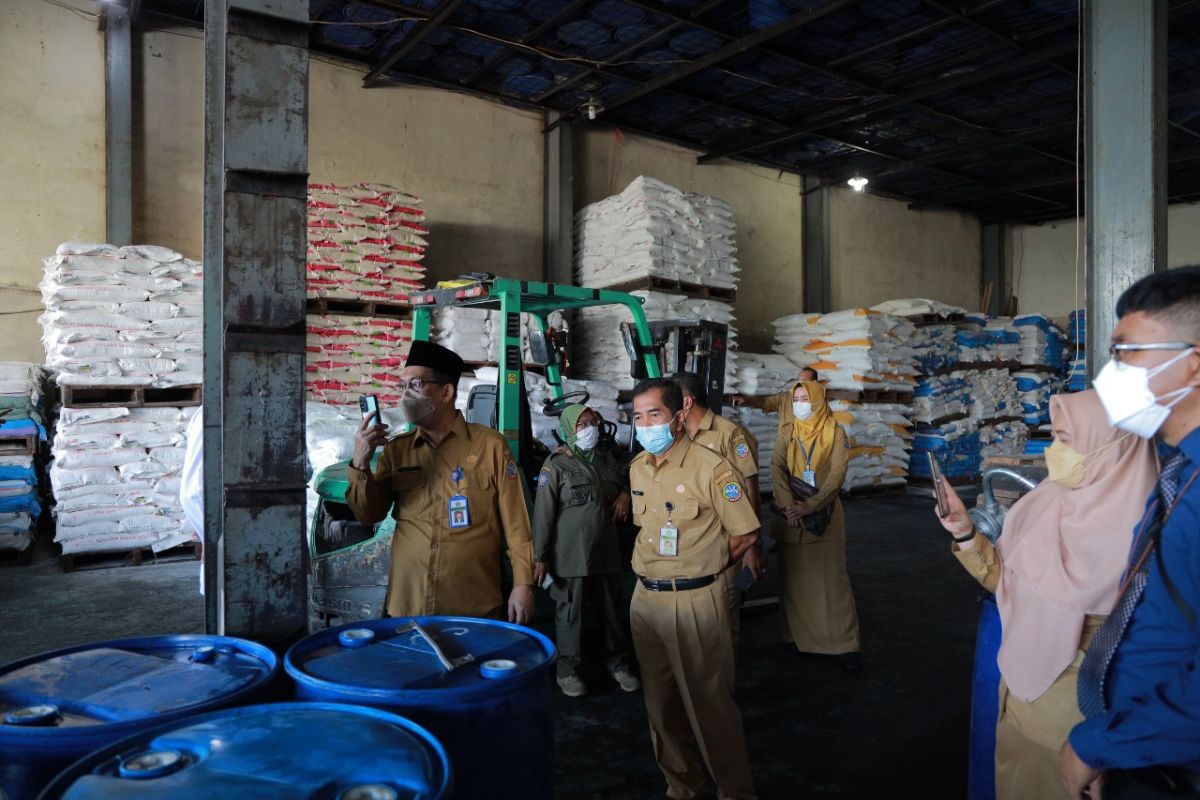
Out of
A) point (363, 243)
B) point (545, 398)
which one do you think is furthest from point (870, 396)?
point (363, 243)

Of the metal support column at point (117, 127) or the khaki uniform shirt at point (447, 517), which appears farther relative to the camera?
the metal support column at point (117, 127)

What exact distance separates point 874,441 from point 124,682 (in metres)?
10.5

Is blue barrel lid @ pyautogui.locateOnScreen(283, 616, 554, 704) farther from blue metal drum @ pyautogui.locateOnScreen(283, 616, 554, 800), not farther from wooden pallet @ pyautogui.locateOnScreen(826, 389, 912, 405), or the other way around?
wooden pallet @ pyautogui.locateOnScreen(826, 389, 912, 405)

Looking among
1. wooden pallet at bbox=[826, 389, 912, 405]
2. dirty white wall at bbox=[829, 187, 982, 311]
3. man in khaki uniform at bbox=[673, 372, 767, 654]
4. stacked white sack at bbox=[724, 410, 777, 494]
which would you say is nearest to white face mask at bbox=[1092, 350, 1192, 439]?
man in khaki uniform at bbox=[673, 372, 767, 654]

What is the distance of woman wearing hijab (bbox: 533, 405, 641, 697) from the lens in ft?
13.7

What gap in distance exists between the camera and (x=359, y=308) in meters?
7.63

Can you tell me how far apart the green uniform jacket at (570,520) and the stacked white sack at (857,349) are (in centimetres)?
735

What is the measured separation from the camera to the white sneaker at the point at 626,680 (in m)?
4.19

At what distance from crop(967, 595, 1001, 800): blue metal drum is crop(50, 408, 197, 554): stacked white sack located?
630 cm

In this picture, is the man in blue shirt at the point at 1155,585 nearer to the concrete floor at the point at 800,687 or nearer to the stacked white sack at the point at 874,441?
the concrete floor at the point at 800,687

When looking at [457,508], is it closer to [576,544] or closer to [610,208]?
[576,544]

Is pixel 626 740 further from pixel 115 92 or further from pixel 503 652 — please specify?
pixel 115 92

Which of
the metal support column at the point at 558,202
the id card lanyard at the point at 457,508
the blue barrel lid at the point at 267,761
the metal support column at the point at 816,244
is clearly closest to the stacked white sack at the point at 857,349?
the metal support column at the point at 816,244

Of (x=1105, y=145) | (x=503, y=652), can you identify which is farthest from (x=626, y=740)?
(x=1105, y=145)
